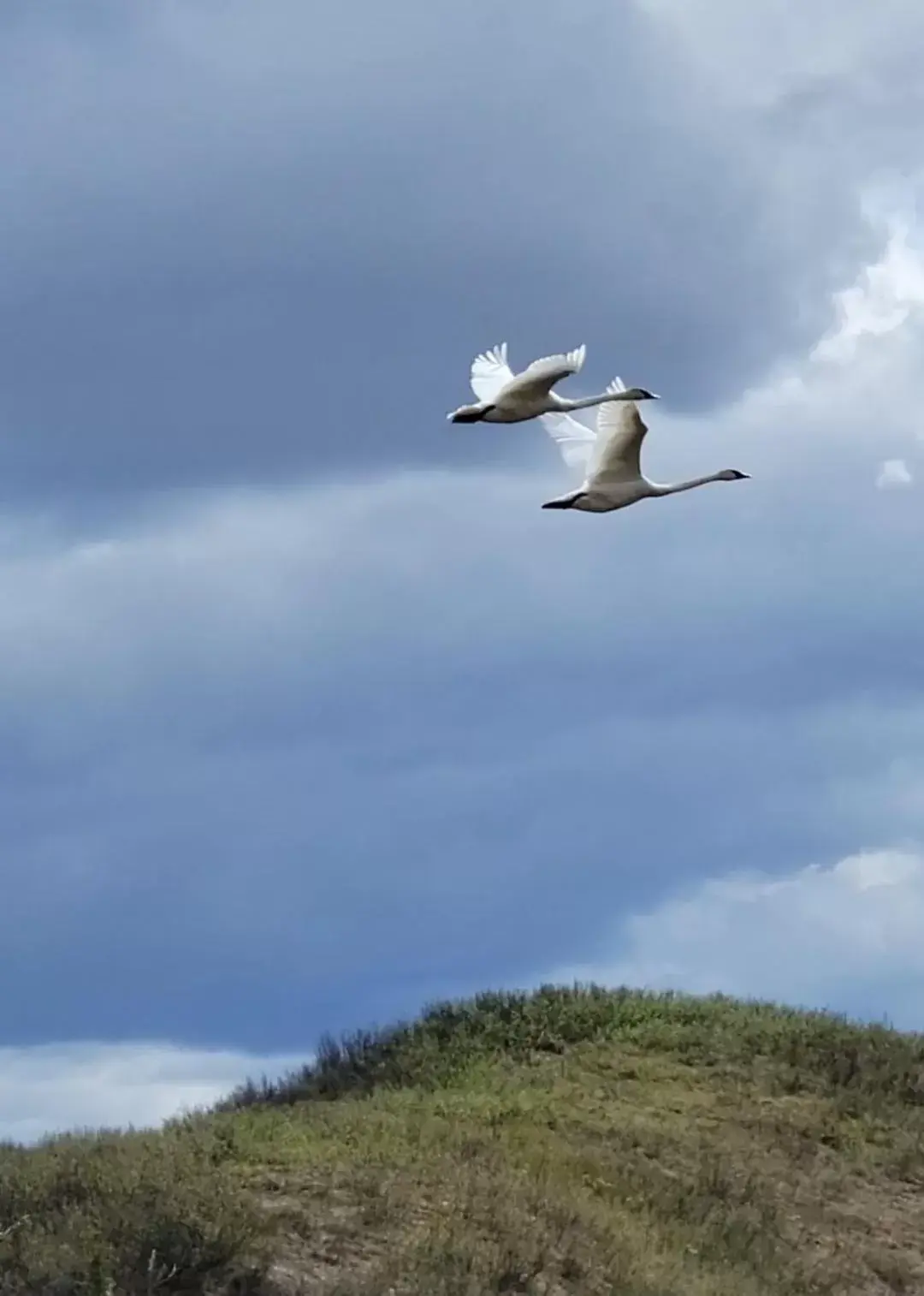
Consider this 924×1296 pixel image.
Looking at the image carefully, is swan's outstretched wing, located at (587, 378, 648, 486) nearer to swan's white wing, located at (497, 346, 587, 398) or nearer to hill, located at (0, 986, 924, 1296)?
swan's white wing, located at (497, 346, 587, 398)

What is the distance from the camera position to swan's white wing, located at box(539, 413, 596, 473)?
58.0 feet

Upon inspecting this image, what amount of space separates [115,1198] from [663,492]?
327 inches

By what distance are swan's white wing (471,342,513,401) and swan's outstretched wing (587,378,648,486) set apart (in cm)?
85

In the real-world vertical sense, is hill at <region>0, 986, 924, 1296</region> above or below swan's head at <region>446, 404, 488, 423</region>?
below

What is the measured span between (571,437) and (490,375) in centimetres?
93

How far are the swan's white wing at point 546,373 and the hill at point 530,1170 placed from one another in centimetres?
551

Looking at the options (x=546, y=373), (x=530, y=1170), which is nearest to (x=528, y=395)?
(x=546, y=373)

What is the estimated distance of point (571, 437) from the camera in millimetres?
17906

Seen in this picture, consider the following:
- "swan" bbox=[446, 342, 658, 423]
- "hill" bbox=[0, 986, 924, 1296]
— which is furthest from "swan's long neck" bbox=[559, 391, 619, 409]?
"hill" bbox=[0, 986, 924, 1296]

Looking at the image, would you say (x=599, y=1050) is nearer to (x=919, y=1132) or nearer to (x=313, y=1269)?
(x=919, y=1132)

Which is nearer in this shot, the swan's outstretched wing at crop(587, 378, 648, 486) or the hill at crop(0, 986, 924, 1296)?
the hill at crop(0, 986, 924, 1296)

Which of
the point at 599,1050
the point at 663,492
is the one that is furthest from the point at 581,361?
the point at 599,1050

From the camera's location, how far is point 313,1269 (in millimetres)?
12031

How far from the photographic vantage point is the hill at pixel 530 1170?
1197 cm
